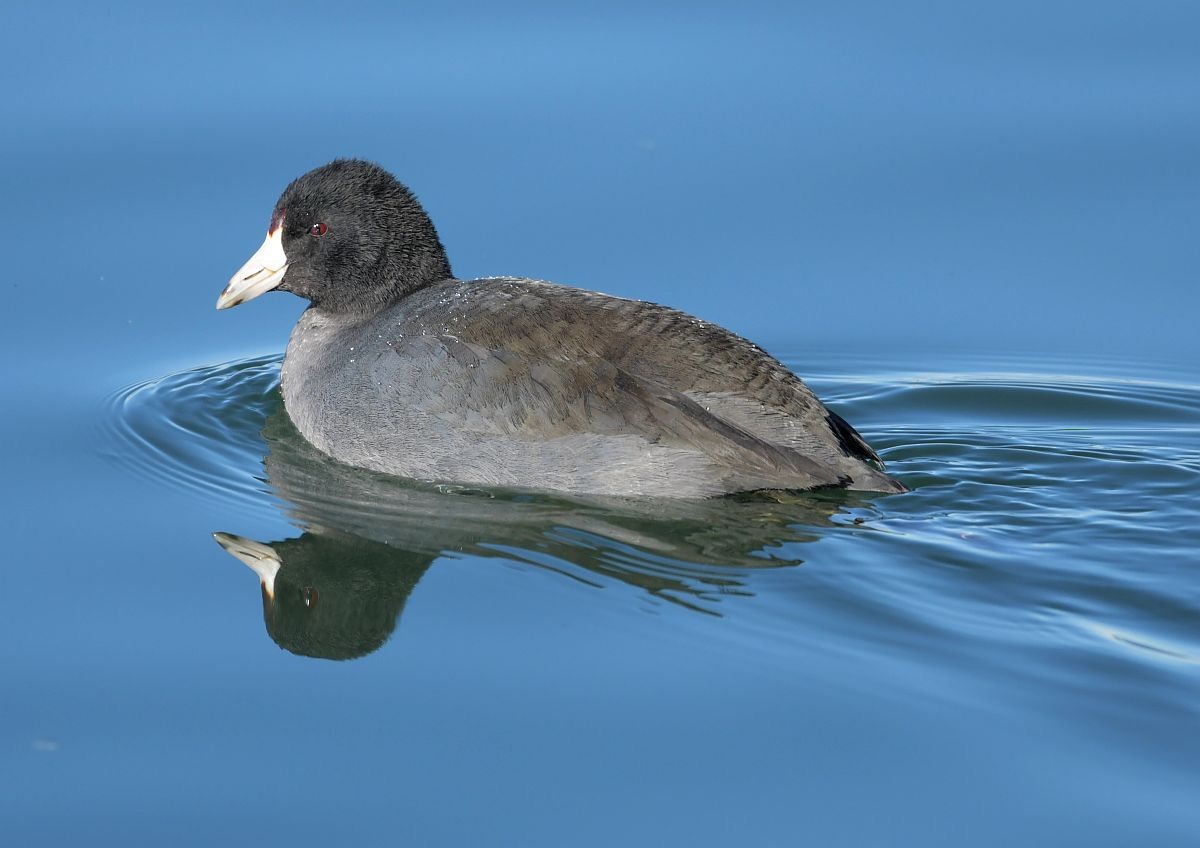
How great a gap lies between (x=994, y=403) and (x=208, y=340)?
4642 mm

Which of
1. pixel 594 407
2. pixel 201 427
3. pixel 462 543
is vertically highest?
pixel 594 407

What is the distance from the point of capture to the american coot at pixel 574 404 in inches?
299

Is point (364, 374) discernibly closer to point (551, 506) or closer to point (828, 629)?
point (551, 506)

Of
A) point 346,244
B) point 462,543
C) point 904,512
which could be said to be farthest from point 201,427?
point 904,512

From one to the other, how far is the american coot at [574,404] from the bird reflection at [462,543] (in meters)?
0.12

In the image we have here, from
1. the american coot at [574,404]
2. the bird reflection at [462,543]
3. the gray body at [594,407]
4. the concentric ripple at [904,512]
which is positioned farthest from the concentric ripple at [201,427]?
the gray body at [594,407]

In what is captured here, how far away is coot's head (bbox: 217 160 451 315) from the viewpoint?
8.66 metres

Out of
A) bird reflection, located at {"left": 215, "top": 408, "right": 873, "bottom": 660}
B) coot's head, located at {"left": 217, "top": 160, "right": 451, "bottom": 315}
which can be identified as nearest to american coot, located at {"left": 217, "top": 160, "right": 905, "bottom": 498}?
bird reflection, located at {"left": 215, "top": 408, "right": 873, "bottom": 660}

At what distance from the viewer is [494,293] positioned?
26.5 feet

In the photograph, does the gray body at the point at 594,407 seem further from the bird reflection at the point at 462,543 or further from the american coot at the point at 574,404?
the bird reflection at the point at 462,543

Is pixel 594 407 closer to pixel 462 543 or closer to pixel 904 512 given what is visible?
pixel 462 543

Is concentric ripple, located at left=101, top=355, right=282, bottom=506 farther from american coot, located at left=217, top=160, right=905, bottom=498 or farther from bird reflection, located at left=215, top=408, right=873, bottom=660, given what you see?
american coot, located at left=217, top=160, right=905, bottom=498

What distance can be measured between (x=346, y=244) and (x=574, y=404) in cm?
185

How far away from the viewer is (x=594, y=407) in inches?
300
